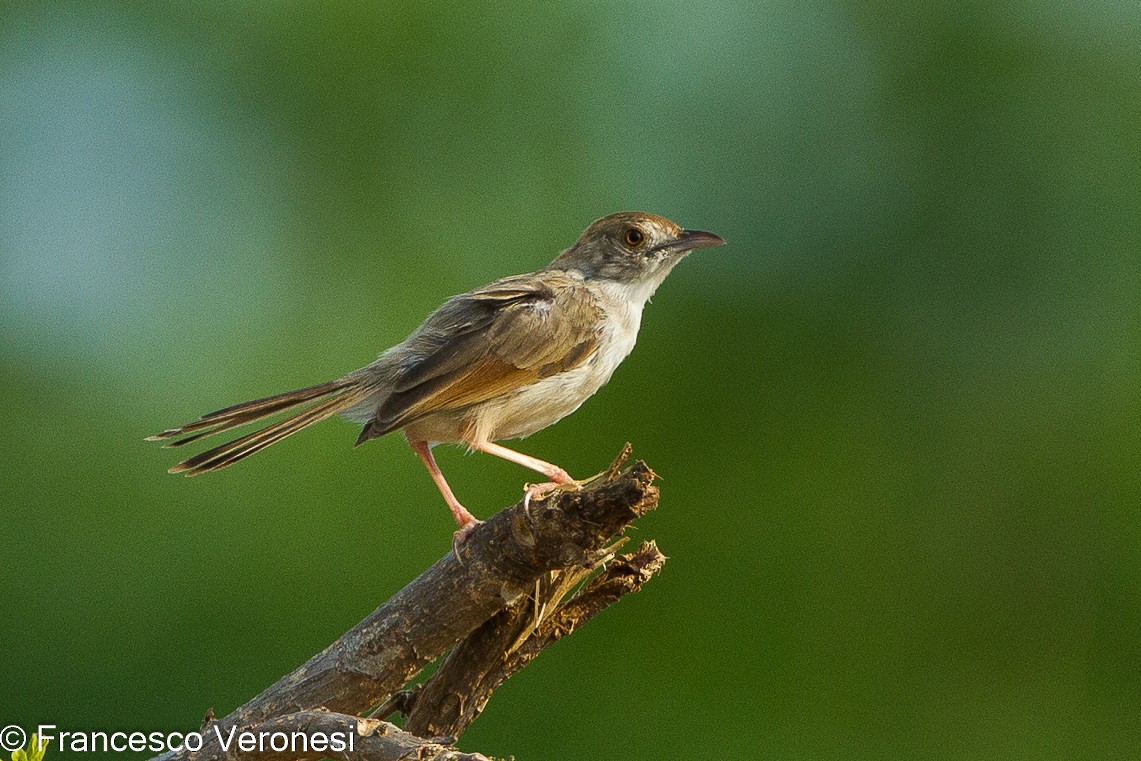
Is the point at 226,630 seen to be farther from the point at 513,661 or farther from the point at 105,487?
the point at 513,661

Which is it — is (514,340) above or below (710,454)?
below

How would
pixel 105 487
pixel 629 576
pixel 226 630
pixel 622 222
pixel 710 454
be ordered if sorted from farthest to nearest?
pixel 710 454 < pixel 105 487 < pixel 226 630 < pixel 622 222 < pixel 629 576

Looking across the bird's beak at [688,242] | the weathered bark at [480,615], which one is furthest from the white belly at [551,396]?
the weathered bark at [480,615]

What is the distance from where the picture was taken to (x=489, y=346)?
19.4ft

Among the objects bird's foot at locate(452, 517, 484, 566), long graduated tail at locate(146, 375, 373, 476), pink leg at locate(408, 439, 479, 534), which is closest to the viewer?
bird's foot at locate(452, 517, 484, 566)

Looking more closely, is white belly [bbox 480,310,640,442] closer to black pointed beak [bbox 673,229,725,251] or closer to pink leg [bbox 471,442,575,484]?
pink leg [bbox 471,442,575,484]

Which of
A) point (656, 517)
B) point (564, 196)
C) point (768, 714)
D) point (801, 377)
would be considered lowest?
point (768, 714)

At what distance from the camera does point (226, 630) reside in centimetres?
899

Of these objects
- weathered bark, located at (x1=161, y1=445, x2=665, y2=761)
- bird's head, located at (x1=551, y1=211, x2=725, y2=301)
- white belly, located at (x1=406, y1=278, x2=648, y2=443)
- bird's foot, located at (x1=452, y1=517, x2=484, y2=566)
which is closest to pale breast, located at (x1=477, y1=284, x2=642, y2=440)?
white belly, located at (x1=406, y1=278, x2=648, y2=443)

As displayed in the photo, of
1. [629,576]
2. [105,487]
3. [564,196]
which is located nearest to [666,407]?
[564,196]

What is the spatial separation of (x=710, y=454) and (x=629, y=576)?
19.9 feet

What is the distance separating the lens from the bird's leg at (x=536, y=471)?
13.7 feet

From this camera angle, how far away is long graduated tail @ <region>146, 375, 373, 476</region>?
5.56m

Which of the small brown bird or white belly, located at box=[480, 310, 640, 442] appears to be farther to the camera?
white belly, located at box=[480, 310, 640, 442]
